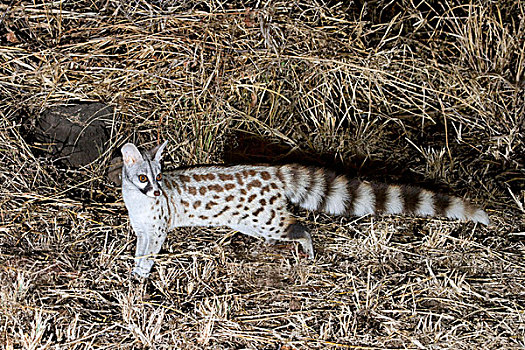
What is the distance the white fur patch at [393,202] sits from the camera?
12.7 feet

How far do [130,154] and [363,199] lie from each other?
1428 millimetres

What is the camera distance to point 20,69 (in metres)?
4.45

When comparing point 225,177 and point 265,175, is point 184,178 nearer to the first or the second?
point 225,177

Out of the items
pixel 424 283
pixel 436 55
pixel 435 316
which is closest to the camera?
pixel 435 316

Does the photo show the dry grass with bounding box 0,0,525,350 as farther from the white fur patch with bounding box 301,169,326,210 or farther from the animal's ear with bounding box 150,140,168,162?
the animal's ear with bounding box 150,140,168,162

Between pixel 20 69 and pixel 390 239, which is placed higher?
pixel 20 69

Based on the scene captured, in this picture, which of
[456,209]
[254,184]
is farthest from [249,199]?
[456,209]

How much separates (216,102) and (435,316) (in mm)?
2113

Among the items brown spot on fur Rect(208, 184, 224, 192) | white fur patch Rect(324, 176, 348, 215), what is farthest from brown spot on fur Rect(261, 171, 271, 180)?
white fur patch Rect(324, 176, 348, 215)

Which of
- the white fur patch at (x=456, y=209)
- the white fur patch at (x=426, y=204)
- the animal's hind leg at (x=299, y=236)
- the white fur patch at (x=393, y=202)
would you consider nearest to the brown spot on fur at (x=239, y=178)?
the animal's hind leg at (x=299, y=236)

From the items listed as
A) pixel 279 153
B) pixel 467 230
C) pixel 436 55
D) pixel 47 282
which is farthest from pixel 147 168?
pixel 436 55

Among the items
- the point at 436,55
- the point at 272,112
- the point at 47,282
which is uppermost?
the point at 436,55

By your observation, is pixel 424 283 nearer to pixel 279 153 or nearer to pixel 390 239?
pixel 390 239

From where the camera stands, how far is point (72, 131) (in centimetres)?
436
